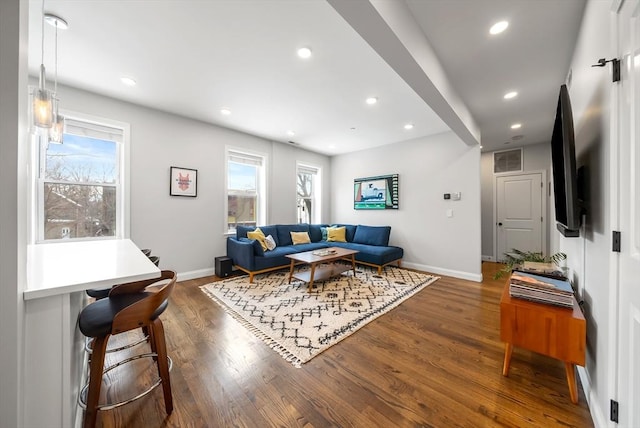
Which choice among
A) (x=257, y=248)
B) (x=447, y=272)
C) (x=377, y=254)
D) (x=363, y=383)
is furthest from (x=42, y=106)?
(x=447, y=272)

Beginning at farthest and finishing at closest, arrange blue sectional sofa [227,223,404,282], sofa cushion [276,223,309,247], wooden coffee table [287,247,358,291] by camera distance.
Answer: sofa cushion [276,223,309,247], blue sectional sofa [227,223,404,282], wooden coffee table [287,247,358,291]

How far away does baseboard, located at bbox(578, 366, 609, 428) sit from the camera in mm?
1209

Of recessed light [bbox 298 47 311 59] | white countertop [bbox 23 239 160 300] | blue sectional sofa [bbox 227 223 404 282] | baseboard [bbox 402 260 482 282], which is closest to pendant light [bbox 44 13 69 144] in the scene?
white countertop [bbox 23 239 160 300]

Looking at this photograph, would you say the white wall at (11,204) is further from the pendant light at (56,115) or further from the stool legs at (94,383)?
the pendant light at (56,115)

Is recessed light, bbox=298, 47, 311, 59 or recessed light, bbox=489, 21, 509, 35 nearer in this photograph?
recessed light, bbox=489, 21, 509, 35

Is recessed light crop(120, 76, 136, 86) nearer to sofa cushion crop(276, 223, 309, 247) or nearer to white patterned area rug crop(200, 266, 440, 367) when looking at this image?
white patterned area rug crop(200, 266, 440, 367)

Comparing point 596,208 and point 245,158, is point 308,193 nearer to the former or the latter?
point 245,158

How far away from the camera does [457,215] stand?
423cm

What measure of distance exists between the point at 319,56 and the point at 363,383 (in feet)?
9.03

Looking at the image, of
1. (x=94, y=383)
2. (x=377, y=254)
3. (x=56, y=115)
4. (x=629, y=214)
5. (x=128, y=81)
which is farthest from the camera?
(x=377, y=254)

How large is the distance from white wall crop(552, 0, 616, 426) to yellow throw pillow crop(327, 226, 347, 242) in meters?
3.84

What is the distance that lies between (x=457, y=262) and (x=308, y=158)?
3871mm

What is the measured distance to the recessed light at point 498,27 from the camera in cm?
183

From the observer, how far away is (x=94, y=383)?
117 cm
